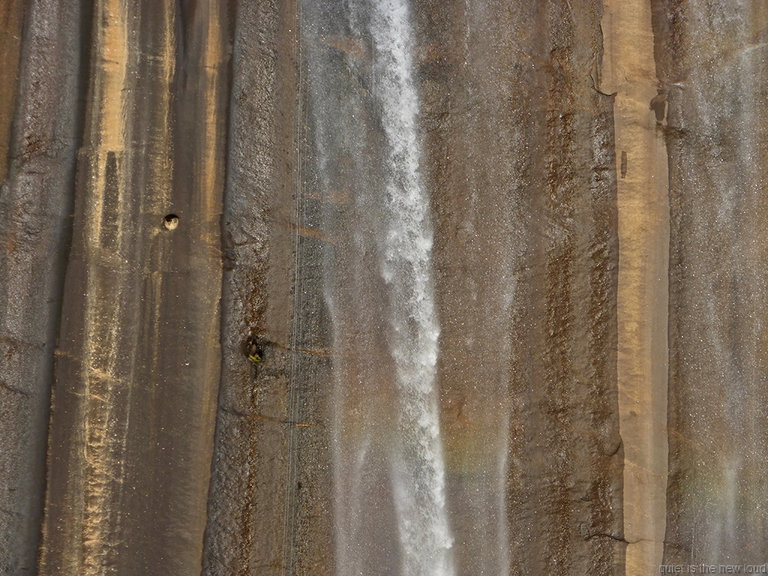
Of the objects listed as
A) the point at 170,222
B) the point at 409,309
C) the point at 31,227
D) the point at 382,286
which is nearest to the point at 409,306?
the point at 409,309

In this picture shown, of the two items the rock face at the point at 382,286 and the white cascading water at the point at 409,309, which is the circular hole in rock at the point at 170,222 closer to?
the rock face at the point at 382,286

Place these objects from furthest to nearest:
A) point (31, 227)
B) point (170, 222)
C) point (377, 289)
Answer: point (377, 289), point (170, 222), point (31, 227)

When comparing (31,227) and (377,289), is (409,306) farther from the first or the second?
(31,227)

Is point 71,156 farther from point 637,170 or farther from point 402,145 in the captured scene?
point 637,170

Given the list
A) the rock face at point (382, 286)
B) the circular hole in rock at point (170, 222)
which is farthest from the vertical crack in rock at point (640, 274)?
the circular hole in rock at point (170, 222)

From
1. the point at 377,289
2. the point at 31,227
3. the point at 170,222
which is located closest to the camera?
the point at 31,227

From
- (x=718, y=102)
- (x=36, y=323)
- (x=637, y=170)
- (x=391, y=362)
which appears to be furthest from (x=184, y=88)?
(x=718, y=102)
